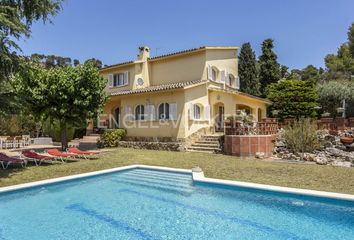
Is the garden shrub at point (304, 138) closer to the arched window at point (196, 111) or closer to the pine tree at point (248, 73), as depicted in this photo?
the arched window at point (196, 111)

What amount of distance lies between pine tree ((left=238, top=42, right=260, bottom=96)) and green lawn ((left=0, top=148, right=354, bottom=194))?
2780 cm

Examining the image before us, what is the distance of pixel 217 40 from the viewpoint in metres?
33.2

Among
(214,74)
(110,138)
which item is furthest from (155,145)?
(214,74)

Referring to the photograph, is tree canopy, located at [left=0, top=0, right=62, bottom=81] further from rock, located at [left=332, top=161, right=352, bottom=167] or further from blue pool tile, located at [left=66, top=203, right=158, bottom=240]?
rock, located at [left=332, top=161, right=352, bottom=167]

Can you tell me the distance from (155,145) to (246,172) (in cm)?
1231

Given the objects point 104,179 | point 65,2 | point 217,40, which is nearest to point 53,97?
point 65,2

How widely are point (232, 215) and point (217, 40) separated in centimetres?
2798

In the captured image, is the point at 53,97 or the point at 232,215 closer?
the point at 232,215


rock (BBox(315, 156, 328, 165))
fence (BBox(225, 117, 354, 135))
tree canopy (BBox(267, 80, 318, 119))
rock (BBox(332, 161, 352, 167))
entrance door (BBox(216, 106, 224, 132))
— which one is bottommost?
rock (BBox(332, 161, 352, 167))

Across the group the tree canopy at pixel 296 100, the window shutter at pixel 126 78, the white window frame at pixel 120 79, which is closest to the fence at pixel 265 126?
the tree canopy at pixel 296 100

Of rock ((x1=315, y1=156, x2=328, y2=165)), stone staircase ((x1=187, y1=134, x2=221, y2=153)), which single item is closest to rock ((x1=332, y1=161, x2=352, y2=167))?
rock ((x1=315, y1=156, x2=328, y2=165))

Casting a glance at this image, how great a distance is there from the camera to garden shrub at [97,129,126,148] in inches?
1033

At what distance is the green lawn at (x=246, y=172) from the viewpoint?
11203 mm

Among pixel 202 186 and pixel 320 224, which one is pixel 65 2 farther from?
pixel 320 224
